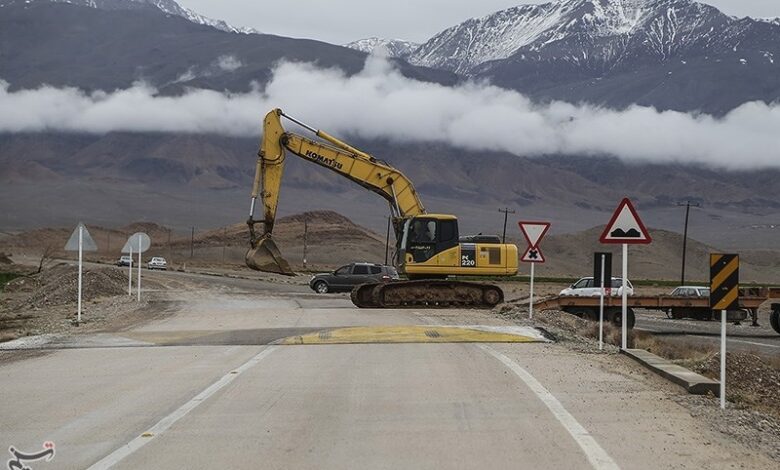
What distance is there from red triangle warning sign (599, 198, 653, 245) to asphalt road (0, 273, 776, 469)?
2068 mm

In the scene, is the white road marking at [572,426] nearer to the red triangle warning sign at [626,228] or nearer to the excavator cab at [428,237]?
the red triangle warning sign at [626,228]

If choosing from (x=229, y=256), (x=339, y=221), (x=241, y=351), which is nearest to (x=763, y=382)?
(x=241, y=351)

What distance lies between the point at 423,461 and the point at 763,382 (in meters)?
12.5

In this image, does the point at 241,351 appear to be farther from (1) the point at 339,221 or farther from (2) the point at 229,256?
(1) the point at 339,221

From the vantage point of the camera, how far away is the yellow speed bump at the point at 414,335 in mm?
20828

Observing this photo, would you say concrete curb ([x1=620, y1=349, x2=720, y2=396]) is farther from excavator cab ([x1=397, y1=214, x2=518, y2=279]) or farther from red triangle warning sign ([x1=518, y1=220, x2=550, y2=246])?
excavator cab ([x1=397, y1=214, x2=518, y2=279])

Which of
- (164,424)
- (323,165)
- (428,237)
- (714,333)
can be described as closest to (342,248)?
(714,333)

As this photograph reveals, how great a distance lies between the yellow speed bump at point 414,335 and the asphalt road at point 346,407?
183 mm

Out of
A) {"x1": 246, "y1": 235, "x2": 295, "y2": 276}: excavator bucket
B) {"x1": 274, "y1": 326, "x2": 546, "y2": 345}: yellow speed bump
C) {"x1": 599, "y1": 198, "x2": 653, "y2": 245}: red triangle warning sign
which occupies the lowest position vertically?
{"x1": 274, "y1": 326, "x2": 546, "y2": 345}: yellow speed bump

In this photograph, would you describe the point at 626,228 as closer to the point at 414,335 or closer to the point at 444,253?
the point at 414,335

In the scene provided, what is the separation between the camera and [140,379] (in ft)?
49.6

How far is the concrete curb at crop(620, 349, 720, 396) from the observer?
13797mm

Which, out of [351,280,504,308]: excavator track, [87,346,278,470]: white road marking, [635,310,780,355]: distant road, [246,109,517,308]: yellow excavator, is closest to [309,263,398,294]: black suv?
[635,310,780,355]: distant road

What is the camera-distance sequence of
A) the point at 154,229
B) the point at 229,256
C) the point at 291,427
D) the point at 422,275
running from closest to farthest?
the point at 291,427 → the point at 422,275 → the point at 229,256 → the point at 154,229
